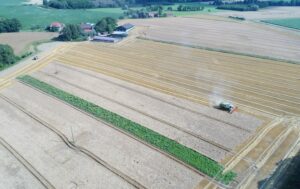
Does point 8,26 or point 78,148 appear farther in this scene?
point 8,26

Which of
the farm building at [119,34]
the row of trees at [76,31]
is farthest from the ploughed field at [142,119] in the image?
the farm building at [119,34]

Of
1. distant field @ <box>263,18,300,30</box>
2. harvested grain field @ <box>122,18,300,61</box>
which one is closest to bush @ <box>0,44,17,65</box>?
harvested grain field @ <box>122,18,300,61</box>

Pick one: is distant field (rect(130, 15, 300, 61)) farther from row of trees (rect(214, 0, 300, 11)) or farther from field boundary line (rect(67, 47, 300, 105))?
row of trees (rect(214, 0, 300, 11))

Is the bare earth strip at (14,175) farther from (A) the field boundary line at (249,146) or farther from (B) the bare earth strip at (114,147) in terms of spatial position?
(A) the field boundary line at (249,146)

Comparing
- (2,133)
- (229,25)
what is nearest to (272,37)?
(229,25)

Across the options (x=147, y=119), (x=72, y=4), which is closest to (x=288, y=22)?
(x=147, y=119)

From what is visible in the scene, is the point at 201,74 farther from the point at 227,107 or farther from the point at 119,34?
the point at 119,34
